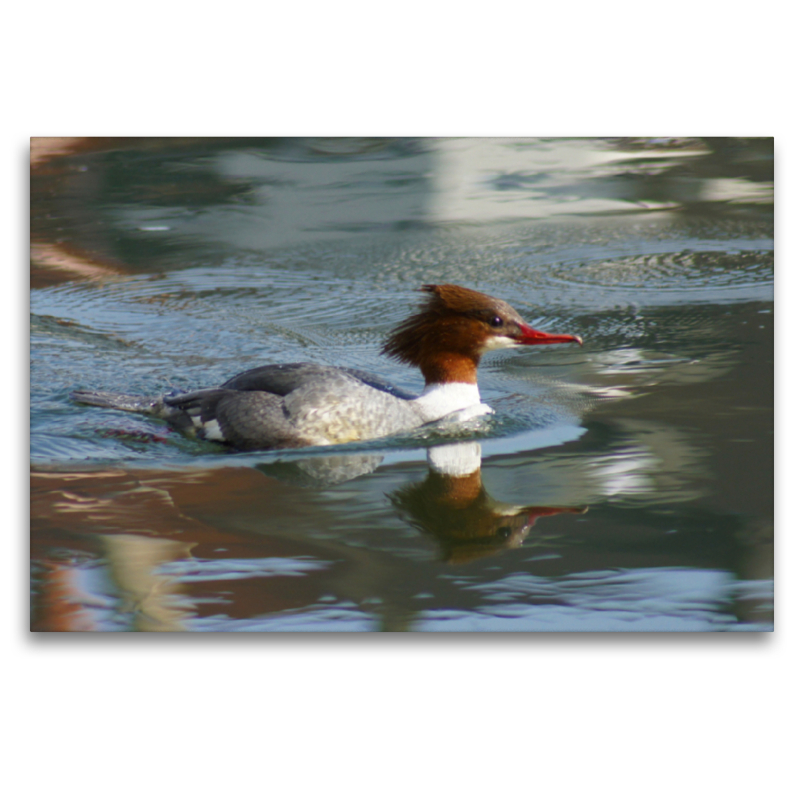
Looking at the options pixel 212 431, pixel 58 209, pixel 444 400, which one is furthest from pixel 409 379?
pixel 58 209

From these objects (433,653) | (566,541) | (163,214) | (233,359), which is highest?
(163,214)

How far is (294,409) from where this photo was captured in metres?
3.97

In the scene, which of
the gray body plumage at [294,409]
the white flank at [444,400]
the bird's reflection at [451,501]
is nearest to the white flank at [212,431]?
the gray body plumage at [294,409]

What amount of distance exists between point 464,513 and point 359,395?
734 millimetres

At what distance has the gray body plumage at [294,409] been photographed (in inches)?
156

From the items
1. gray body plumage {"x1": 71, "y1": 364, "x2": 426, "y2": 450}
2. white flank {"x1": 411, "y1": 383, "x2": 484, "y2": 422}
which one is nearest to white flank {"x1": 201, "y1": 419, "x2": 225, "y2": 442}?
gray body plumage {"x1": 71, "y1": 364, "x2": 426, "y2": 450}

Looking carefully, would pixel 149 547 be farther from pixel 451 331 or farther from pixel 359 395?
pixel 451 331

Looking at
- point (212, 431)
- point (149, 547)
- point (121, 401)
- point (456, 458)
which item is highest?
point (121, 401)

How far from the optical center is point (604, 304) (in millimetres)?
4902

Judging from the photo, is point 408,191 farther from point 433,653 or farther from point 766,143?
point 433,653

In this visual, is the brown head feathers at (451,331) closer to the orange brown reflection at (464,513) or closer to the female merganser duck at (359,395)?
the female merganser duck at (359,395)

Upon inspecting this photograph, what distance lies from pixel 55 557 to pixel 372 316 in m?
2.20

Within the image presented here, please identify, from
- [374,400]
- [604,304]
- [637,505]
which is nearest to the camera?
[637,505]

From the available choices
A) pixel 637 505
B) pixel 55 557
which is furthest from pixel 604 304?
pixel 55 557
